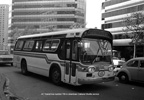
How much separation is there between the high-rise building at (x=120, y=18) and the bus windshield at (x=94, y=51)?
1535 inches

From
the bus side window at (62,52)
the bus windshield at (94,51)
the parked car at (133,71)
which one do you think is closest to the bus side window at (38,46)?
the bus side window at (62,52)

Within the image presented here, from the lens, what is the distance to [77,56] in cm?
759

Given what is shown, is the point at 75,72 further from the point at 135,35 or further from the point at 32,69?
the point at 135,35

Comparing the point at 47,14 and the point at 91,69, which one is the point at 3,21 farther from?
the point at 91,69

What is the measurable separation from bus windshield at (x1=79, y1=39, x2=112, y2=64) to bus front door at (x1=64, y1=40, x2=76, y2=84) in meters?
0.62

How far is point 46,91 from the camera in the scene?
7664mm

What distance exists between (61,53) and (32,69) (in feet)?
11.3

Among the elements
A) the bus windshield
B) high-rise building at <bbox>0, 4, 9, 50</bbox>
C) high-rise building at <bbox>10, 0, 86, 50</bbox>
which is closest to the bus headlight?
the bus windshield

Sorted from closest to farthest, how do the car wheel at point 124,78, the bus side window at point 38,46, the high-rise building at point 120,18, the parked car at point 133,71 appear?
1. the parked car at point 133,71
2. the car wheel at point 124,78
3. the bus side window at point 38,46
4. the high-rise building at point 120,18

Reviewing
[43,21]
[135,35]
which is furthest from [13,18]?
[135,35]

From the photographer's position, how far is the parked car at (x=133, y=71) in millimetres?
8959

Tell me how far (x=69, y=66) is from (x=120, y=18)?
45.7 m

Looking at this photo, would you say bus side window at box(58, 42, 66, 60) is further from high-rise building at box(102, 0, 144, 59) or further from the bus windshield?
high-rise building at box(102, 0, 144, 59)

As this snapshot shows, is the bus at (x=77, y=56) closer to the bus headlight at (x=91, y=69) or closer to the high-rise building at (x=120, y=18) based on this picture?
the bus headlight at (x=91, y=69)
